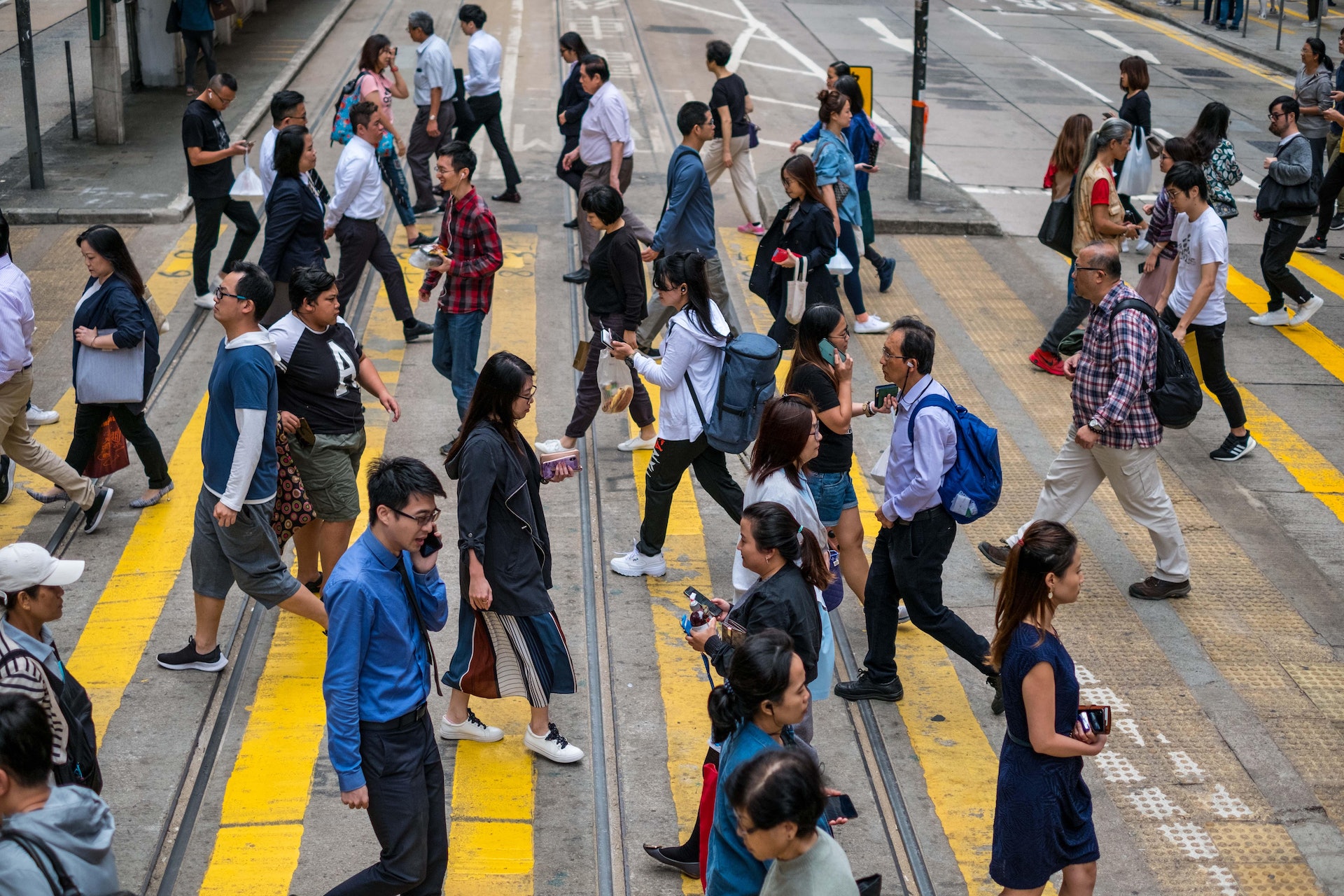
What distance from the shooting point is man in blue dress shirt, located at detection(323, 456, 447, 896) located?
4363 mm

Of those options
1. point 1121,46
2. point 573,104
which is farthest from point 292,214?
point 1121,46

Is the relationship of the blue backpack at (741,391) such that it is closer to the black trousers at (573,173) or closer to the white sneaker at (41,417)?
the white sneaker at (41,417)

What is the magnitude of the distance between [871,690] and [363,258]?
5.53 metres

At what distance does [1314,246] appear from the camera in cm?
1363

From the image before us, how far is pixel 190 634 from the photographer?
6910 mm

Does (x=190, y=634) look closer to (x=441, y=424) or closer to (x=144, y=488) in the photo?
(x=144, y=488)

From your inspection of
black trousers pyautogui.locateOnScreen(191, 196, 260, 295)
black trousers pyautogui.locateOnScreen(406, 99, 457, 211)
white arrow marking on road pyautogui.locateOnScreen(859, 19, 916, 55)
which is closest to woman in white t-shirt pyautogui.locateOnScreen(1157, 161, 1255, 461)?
black trousers pyautogui.locateOnScreen(191, 196, 260, 295)

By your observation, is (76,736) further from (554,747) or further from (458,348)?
(458,348)

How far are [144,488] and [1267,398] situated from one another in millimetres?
8308

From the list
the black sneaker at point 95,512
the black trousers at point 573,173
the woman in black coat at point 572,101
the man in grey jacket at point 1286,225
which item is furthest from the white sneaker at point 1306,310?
the black sneaker at point 95,512

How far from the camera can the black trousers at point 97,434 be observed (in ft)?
Result: 25.6

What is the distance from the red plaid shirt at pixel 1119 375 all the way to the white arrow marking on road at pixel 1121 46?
18237 mm

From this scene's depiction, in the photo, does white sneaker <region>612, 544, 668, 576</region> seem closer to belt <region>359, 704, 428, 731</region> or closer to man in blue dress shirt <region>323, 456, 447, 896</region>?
man in blue dress shirt <region>323, 456, 447, 896</region>

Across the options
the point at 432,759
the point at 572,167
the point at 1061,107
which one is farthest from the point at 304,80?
the point at 432,759
